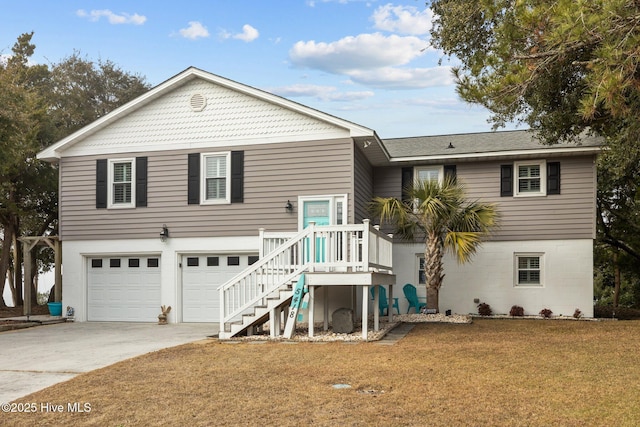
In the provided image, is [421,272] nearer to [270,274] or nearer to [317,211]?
[317,211]

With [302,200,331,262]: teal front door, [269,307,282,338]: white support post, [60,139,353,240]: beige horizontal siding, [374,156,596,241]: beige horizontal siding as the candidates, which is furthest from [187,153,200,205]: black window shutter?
[374,156,596,241]: beige horizontal siding

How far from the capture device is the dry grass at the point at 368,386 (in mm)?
5562

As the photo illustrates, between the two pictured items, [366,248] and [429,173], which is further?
[429,173]

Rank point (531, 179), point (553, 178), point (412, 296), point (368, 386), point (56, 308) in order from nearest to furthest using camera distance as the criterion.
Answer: point (368, 386)
point (553, 178)
point (531, 179)
point (412, 296)
point (56, 308)

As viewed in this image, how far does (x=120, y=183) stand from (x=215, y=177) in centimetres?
277

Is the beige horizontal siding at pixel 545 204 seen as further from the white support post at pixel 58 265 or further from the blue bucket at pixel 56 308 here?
the blue bucket at pixel 56 308

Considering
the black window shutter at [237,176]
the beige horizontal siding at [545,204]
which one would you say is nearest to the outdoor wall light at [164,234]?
the black window shutter at [237,176]

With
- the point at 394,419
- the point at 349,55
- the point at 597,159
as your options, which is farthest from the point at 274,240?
the point at 349,55

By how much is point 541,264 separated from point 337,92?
10598mm

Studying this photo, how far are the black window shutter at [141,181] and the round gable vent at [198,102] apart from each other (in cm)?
196

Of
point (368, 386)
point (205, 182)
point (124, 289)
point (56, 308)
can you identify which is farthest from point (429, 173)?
point (56, 308)

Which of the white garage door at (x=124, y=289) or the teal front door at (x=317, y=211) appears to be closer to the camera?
the teal front door at (x=317, y=211)

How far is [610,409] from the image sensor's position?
564 centimetres

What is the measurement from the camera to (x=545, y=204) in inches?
632
